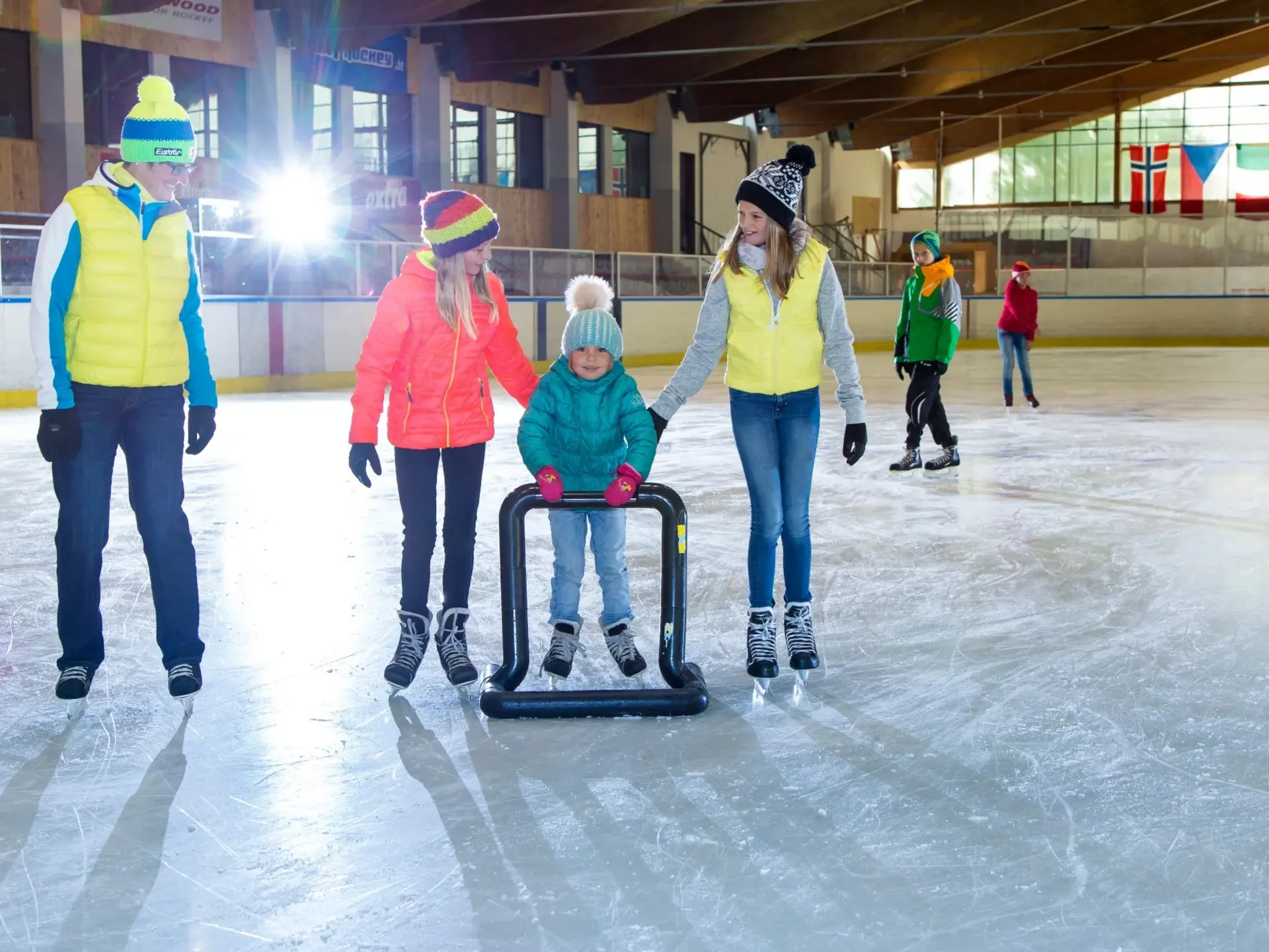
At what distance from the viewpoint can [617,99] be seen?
79.6 feet

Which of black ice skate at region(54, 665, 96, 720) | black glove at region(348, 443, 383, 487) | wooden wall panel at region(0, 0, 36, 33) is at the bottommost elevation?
black ice skate at region(54, 665, 96, 720)

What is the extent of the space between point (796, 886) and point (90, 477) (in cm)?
186

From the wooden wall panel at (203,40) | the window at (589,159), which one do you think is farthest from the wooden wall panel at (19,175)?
the window at (589,159)

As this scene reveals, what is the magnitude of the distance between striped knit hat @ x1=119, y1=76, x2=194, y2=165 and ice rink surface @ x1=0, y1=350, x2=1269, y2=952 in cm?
126

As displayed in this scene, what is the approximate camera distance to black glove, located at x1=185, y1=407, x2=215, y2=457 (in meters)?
3.33

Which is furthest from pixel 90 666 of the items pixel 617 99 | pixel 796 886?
pixel 617 99

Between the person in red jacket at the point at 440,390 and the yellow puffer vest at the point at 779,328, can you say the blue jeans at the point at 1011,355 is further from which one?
the person in red jacket at the point at 440,390

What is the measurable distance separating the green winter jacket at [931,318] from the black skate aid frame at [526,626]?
181 inches

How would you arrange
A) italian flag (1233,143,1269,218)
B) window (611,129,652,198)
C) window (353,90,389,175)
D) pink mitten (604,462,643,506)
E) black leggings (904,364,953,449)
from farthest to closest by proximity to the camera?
italian flag (1233,143,1269,218) < window (611,129,652,198) < window (353,90,389,175) < black leggings (904,364,953,449) < pink mitten (604,462,643,506)

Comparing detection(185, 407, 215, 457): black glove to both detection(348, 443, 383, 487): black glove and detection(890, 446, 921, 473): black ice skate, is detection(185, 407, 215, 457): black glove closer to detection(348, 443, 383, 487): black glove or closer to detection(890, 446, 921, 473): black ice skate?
detection(348, 443, 383, 487): black glove

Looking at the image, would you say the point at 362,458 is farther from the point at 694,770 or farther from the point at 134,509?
the point at 694,770

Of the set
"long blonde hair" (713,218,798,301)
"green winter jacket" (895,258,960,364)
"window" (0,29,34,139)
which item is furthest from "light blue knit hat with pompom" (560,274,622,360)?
"window" (0,29,34,139)

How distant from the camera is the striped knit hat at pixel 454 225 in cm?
342

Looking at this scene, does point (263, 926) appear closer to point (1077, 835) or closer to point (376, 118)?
point (1077, 835)
